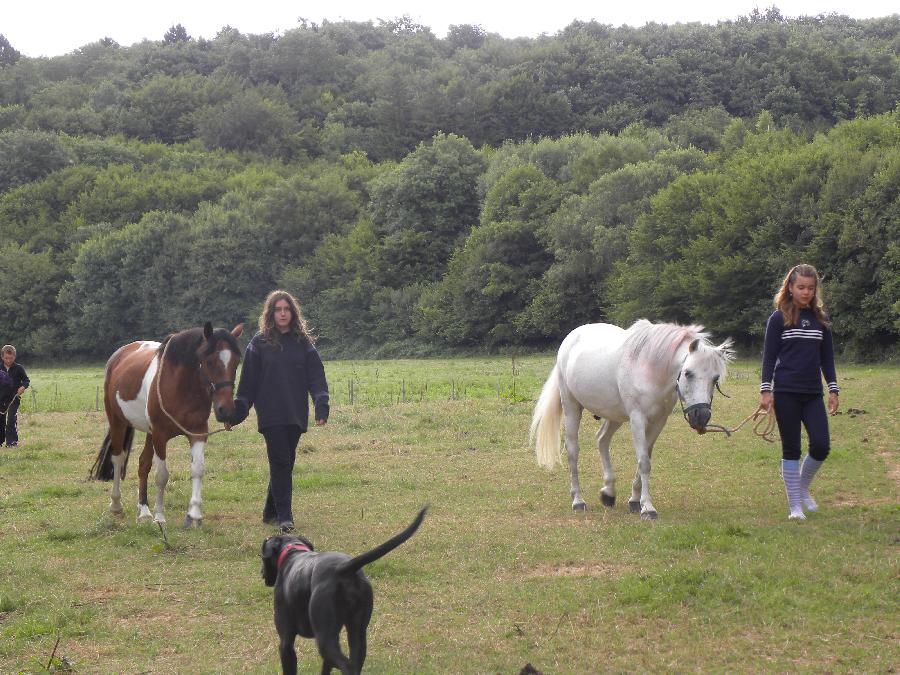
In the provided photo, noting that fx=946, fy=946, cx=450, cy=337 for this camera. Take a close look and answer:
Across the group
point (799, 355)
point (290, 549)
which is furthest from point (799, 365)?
point (290, 549)

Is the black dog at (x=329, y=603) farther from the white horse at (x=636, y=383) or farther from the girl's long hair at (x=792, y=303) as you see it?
the girl's long hair at (x=792, y=303)

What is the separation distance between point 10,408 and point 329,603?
13.3m

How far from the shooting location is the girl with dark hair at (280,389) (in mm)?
8508

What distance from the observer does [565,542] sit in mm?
7750

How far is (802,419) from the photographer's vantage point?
311 inches

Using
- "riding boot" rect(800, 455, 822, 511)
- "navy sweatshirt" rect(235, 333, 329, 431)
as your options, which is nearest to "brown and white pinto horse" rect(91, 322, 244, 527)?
A: "navy sweatshirt" rect(235, 333, 329, 431)

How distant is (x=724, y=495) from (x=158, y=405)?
18.9 ft

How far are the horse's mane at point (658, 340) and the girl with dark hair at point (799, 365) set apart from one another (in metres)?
0.70

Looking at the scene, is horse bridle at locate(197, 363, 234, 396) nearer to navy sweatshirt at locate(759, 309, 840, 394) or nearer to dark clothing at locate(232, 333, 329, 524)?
dark clothing at locate(232, 333, 329, 524)

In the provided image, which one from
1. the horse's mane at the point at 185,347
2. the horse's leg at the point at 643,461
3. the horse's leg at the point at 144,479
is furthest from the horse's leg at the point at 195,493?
the horse's leg at the point at 643,461

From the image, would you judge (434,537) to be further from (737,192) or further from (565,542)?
(737,192)

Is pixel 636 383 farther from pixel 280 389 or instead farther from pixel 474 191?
pixel 474 191

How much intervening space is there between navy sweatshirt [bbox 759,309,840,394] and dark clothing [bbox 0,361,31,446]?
40.4 feet

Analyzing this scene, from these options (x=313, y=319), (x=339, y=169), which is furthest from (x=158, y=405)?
(x=339, y=169)
